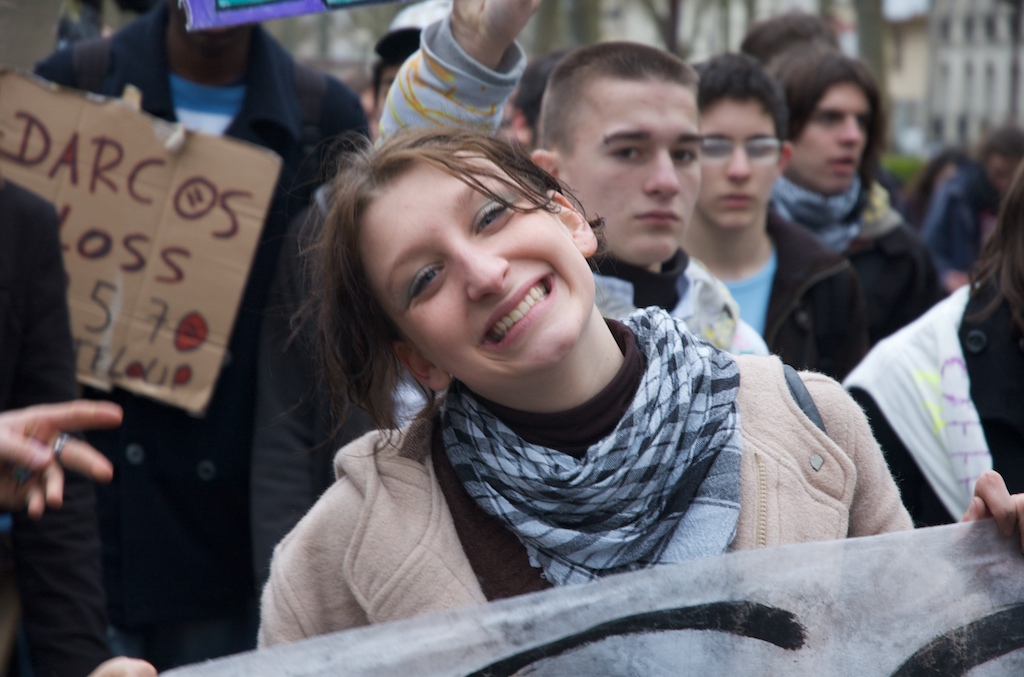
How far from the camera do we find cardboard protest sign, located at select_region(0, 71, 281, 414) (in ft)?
10.6

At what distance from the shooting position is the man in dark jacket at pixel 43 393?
8.66ft

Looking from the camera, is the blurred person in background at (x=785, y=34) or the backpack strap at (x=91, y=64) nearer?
the backpack strap at (x=91, y=64)

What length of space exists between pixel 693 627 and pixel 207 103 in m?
2.27

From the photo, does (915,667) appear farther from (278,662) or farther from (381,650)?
(278,662)

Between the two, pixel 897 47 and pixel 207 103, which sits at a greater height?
pixel 207 103

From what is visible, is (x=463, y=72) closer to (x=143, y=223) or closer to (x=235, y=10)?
(x=235, y=10)

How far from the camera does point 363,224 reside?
6.54 ft

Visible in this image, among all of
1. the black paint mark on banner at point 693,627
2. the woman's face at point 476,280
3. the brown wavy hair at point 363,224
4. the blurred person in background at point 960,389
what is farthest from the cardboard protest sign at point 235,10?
the blurred person in background at point 960,389

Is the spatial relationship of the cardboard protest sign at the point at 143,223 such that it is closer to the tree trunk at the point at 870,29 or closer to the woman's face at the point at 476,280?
the woman's face at the point at 476,280

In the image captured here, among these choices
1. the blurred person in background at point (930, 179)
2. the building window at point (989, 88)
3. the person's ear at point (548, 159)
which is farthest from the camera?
the building window at point (989, 88)

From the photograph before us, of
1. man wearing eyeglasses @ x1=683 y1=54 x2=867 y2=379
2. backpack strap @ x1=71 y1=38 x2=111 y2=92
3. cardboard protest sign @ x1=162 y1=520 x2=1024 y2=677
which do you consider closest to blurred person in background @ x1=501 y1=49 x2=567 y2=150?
man wearing eyeglasses @ x1=683 y1=54 x2=867 y2=379

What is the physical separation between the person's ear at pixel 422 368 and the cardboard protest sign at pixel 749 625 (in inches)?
17.4

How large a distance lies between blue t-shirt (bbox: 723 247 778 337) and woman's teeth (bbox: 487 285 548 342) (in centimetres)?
201

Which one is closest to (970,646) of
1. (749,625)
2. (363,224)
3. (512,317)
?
(749,625)
